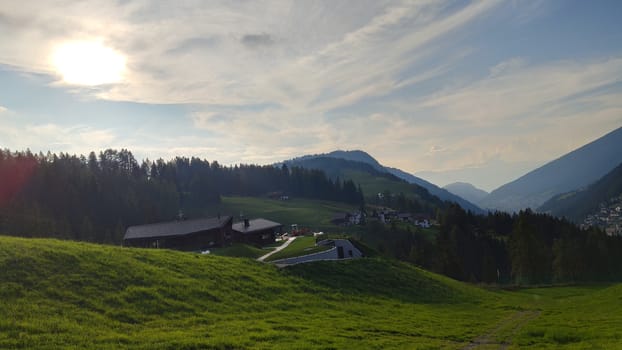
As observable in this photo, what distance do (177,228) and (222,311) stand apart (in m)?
61.4

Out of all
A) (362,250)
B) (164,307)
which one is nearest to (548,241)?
(362,250)

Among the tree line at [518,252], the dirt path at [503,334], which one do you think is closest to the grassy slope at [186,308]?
the dirt path at [503,334]

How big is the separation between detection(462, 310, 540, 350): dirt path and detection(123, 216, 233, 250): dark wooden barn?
57486 millimetres

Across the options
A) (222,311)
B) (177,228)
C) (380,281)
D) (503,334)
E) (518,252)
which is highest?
(177,228)

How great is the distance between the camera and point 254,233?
89.6m

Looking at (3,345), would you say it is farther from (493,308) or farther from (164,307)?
(493,308)

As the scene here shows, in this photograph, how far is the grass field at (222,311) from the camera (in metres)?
19.9

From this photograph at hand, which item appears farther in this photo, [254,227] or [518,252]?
[518,252]

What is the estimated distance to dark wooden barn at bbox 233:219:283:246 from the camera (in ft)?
290

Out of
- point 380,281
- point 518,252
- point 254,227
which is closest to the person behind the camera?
point 380,281

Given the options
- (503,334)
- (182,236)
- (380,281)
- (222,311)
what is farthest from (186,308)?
(182,236)

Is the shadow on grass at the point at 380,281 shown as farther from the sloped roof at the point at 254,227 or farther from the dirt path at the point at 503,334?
the sloped roof at the point at 254,227

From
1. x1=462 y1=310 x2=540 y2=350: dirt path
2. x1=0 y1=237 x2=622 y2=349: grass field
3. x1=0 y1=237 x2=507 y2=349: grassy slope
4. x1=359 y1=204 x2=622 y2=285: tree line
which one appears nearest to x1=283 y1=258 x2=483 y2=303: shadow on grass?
x1=0 y1=237 x2=622 y2=349: grass field

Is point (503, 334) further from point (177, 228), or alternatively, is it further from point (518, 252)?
point (518, 252)
